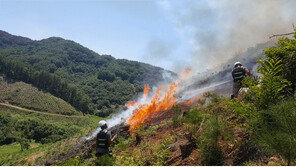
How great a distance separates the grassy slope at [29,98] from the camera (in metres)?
91.8

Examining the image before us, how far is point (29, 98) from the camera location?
96.6 metres

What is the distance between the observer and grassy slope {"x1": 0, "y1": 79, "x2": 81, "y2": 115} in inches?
3612

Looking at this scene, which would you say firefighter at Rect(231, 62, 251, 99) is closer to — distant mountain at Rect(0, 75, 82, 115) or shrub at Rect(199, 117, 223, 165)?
shrub at Rect(199, 117, 223, 165)

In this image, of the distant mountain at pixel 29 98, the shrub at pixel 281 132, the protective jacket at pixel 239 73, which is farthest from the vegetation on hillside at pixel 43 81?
the shrub at pixel 281 132

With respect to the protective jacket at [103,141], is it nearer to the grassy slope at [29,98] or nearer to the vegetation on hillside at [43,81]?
the grassy slope at [29,98]

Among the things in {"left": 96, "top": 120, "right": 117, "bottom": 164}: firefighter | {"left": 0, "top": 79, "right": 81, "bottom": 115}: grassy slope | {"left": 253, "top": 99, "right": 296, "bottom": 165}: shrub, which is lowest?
{"left": 96, "top": 120, "right": 117, "bottom": 164}: firefighter

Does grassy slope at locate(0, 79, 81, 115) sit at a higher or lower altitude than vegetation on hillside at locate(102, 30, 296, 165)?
higher

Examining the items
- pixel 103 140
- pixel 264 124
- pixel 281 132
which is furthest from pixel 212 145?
pixel 103 140

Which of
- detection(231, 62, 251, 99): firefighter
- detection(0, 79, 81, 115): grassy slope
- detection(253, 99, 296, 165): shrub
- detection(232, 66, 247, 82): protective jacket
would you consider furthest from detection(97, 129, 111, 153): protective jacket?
detection(0, 79, 81, 115): grassy slope

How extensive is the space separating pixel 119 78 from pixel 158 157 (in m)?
194

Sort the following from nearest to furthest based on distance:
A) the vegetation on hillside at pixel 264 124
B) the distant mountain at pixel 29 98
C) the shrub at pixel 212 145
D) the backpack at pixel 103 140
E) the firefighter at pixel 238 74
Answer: the vegetation on hillside at pixel 264 124 → the shrub at pixel 212 145 → the backpack at pixel 103 140 → the firefighter at pixel 238 74 → the distant mountain at pixel 29 98

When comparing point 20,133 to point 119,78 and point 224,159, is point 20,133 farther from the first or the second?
point 119,78

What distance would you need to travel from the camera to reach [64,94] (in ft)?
396

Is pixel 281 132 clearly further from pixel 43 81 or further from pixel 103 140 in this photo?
pixel 43 81
